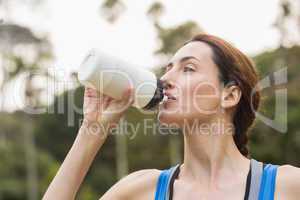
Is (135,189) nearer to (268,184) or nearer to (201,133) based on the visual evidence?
(201,133)

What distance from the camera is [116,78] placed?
9.16 ft

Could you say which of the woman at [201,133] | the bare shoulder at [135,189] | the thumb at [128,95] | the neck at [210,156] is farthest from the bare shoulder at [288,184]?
the thumb at [128,95]

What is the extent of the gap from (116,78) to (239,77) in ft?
2.28

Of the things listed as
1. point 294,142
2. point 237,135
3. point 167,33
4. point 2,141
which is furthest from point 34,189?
point 237,135

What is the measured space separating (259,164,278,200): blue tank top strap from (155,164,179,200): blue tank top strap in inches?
18.1

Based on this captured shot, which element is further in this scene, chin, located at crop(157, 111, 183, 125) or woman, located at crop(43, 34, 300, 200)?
chin, located at crop(157, 111, 183, 125)

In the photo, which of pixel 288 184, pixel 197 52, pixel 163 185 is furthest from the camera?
pixel 197 52

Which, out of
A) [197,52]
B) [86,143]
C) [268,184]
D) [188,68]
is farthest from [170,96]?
[268,184]

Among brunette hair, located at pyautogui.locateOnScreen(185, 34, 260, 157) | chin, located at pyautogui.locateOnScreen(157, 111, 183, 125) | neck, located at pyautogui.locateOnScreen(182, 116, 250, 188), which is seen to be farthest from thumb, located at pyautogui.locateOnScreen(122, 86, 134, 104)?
brunette hair, located at pyautogui.locateOnScreen(185, 34, 260, 157)

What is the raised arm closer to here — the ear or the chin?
the chin

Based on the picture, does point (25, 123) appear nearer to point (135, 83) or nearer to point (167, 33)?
point (167, 33)

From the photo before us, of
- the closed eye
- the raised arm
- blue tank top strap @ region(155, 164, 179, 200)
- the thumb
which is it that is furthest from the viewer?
the closed eye

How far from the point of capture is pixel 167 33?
30.5m

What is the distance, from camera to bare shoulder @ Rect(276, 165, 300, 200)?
269cm
